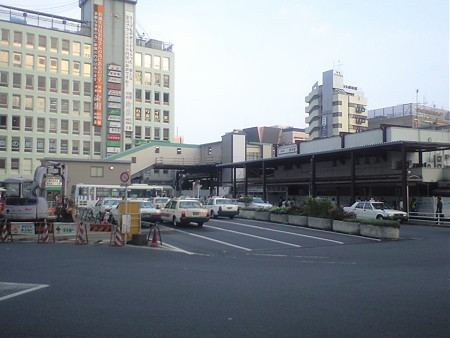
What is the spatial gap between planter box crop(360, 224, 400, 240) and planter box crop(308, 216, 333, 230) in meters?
3.10

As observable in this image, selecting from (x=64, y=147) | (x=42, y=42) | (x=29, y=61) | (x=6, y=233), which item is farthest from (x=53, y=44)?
(x=6, y=233)

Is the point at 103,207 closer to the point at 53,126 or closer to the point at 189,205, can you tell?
the point at 189,205

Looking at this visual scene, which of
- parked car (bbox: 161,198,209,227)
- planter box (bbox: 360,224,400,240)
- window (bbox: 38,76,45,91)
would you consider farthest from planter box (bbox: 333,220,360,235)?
window (bbox: 38,76,45,91)

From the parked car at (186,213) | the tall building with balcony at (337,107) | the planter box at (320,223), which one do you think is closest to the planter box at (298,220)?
the planter box at (320,223)

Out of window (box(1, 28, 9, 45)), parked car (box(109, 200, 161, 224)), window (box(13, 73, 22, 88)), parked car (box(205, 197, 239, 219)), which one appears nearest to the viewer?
parked car (box(109, 200, 161, 224))

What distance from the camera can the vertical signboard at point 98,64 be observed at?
69875 millimetres

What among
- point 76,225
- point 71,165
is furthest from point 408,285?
point 71,165

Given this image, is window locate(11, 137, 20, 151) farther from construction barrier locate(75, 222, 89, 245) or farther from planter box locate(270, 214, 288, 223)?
construction barrier locate(75, 222, 89, 245)

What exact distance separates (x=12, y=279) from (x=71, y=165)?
4431cm

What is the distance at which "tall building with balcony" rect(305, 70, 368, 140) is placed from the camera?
9425cm

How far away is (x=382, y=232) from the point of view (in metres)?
21.6

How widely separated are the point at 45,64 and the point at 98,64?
7.75m

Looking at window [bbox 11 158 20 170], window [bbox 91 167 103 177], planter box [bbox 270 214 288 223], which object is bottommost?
planter box [bbox 270 214 288 223]

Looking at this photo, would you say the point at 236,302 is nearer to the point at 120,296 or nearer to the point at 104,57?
the point at 120,296
